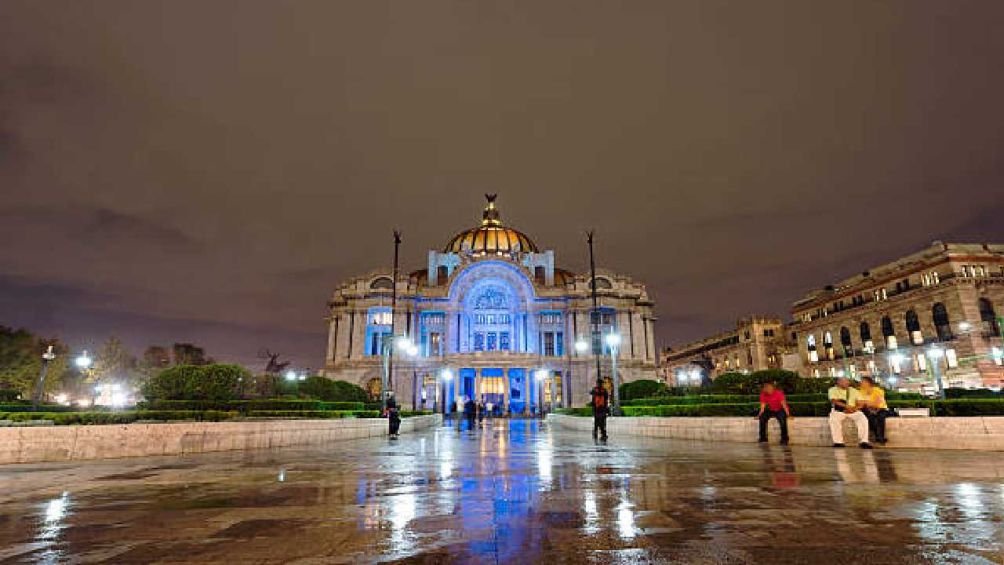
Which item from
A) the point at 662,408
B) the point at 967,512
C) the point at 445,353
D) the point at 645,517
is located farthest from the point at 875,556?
the point at 445,353

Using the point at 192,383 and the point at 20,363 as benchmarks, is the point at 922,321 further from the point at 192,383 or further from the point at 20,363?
the point at 20,363

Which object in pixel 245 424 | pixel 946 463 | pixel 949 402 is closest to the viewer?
pixel 946 463

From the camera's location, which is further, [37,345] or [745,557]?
[37,345]

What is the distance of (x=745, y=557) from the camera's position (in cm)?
394

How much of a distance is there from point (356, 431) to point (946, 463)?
19570 mm

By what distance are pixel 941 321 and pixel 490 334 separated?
4996 centimetres

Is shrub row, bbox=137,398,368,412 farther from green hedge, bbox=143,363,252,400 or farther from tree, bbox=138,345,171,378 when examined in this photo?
tree, bbox=138,345,171,378

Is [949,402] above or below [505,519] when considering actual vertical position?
above

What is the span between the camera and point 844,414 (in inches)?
539

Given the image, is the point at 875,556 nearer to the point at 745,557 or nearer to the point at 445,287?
the point at 745,557

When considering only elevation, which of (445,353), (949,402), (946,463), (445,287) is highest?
(445,287)

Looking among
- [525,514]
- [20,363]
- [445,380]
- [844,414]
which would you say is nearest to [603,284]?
[445,380]

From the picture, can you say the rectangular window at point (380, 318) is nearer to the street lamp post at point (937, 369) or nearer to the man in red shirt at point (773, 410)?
the street lamp post at point (937, 369)

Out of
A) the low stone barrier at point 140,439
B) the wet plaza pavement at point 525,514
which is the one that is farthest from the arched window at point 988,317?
the low stone barrier at point 140,439
